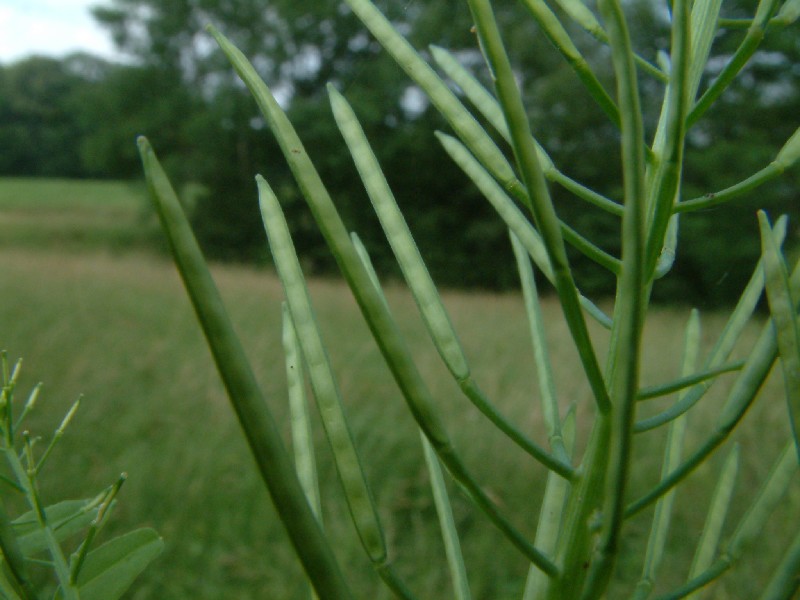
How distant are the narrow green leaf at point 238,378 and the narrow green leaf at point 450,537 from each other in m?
0.10

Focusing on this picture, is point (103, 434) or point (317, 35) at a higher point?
point (317, 35)

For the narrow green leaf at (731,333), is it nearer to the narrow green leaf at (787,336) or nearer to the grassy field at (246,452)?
the narrow green leaf at (787,336)

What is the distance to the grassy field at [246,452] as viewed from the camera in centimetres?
139

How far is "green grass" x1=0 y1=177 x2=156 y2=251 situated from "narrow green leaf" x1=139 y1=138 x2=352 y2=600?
26.5ft

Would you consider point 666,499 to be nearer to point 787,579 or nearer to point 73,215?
point 787,579

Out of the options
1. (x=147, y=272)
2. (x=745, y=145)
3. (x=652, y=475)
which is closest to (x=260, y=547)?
(x=652, y=475)

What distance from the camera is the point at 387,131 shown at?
6648mm

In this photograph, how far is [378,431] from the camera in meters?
1.99

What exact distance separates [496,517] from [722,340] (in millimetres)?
102

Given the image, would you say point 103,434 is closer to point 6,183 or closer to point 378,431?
point 378,431

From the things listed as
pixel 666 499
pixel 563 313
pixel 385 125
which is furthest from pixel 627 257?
pixel 385 125

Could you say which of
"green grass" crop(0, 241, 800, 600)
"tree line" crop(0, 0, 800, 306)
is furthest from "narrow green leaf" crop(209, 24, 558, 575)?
"tree line" crop(0, 0, 800, 306)

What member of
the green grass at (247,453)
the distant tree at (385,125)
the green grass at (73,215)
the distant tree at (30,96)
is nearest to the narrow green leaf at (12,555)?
the distant tree at (30,96)

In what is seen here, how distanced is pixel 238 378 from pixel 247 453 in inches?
69.3
